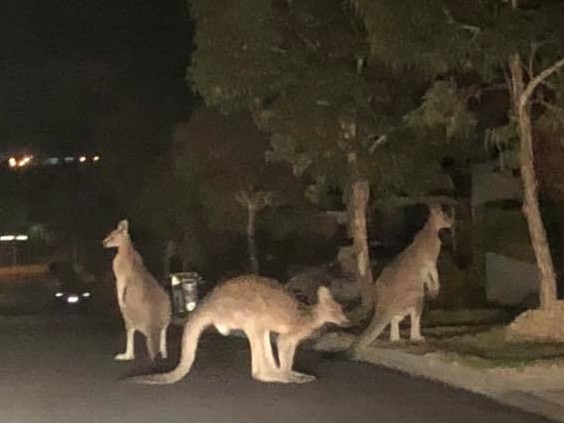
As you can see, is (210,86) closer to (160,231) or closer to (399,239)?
(399,239)

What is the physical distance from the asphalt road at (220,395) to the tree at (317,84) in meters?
6.25

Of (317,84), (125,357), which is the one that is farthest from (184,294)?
(125,357)

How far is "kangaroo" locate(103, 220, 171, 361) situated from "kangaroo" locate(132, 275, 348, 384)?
2.82 meters

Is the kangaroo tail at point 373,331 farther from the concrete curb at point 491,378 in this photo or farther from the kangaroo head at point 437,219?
the kangaroo head at point 437,219

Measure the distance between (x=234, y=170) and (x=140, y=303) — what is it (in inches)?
1062

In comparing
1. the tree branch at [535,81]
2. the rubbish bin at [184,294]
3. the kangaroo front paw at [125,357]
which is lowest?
the kangaroo front paw at [125,357]

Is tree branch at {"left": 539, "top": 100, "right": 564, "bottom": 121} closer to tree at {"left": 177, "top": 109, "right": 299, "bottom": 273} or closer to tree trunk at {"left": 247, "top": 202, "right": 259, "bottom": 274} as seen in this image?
tree at {"left": 177, "top": 109, "right": 299, "bottom": 273}

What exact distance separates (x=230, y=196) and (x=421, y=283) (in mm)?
25899

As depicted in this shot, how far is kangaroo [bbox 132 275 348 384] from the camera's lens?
778 inches

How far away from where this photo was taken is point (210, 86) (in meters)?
33.6

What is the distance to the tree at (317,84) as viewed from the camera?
1179 inches

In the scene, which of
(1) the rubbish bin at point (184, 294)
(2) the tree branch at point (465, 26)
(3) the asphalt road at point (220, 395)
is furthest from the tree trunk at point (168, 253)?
(2) the tree branch at point (465, 26)

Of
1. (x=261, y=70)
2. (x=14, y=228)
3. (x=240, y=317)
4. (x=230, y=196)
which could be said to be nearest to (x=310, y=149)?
(x=261, y=70)

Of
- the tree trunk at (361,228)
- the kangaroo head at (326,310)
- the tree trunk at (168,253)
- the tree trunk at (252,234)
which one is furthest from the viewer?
the tree trunk at (168,253)
